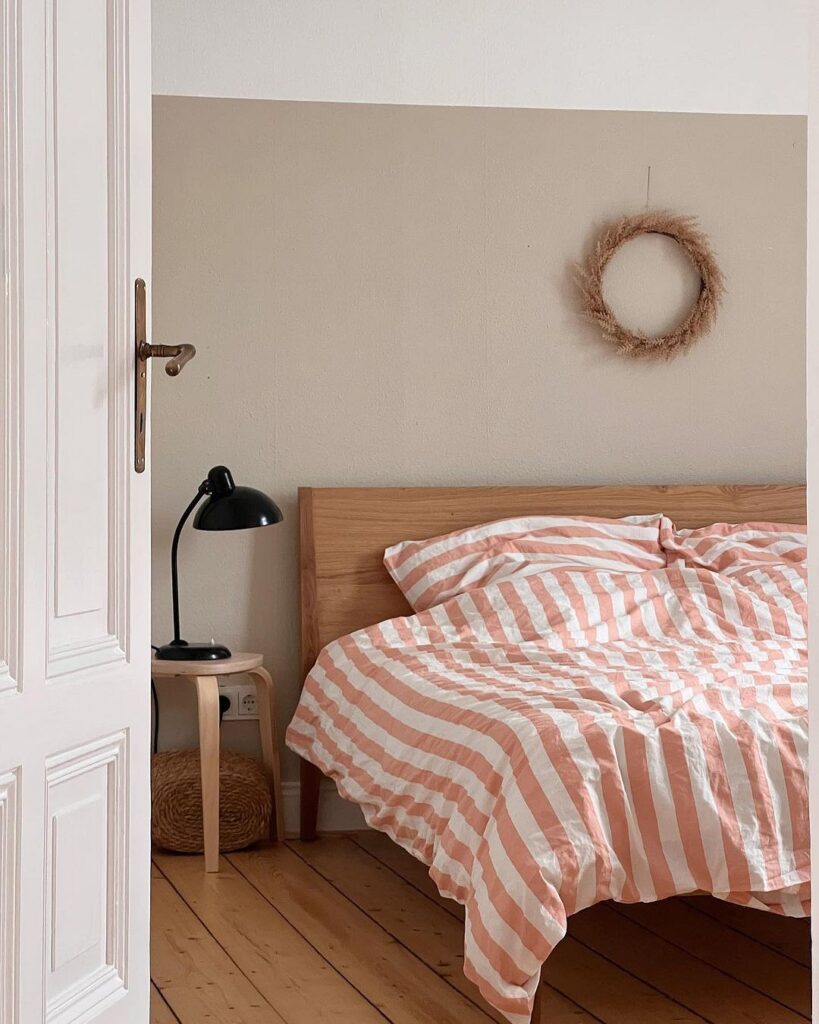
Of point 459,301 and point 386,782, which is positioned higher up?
point 459,301

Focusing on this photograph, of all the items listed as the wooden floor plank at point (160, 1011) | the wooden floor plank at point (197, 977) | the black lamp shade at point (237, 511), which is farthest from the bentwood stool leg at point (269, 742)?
the wooden floor plank at point (160, 1011)

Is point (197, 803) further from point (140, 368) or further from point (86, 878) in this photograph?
point (140, 368)

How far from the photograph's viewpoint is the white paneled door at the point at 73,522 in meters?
1.36

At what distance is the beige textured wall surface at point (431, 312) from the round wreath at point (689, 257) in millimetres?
49

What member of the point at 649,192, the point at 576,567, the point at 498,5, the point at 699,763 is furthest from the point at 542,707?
the point at 498,5

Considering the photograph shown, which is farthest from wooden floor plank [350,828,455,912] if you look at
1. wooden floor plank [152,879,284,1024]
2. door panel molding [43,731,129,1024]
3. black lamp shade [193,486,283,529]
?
door panel molding [43,731,129,1024]

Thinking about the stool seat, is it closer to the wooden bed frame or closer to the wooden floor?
the wooden bed frame

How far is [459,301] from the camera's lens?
12.8 feet

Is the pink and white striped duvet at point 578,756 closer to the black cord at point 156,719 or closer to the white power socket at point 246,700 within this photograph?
the white power socket at point 246,700

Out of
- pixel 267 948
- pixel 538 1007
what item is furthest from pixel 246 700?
pixel 538 1007

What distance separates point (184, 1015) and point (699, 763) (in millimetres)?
1051

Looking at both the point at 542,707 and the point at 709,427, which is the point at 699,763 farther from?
the point at 709,427

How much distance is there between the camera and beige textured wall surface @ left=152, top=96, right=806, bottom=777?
3.76 m

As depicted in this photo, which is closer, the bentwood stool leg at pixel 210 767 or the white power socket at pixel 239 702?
the bentwood stool leg at pixel 210 767
